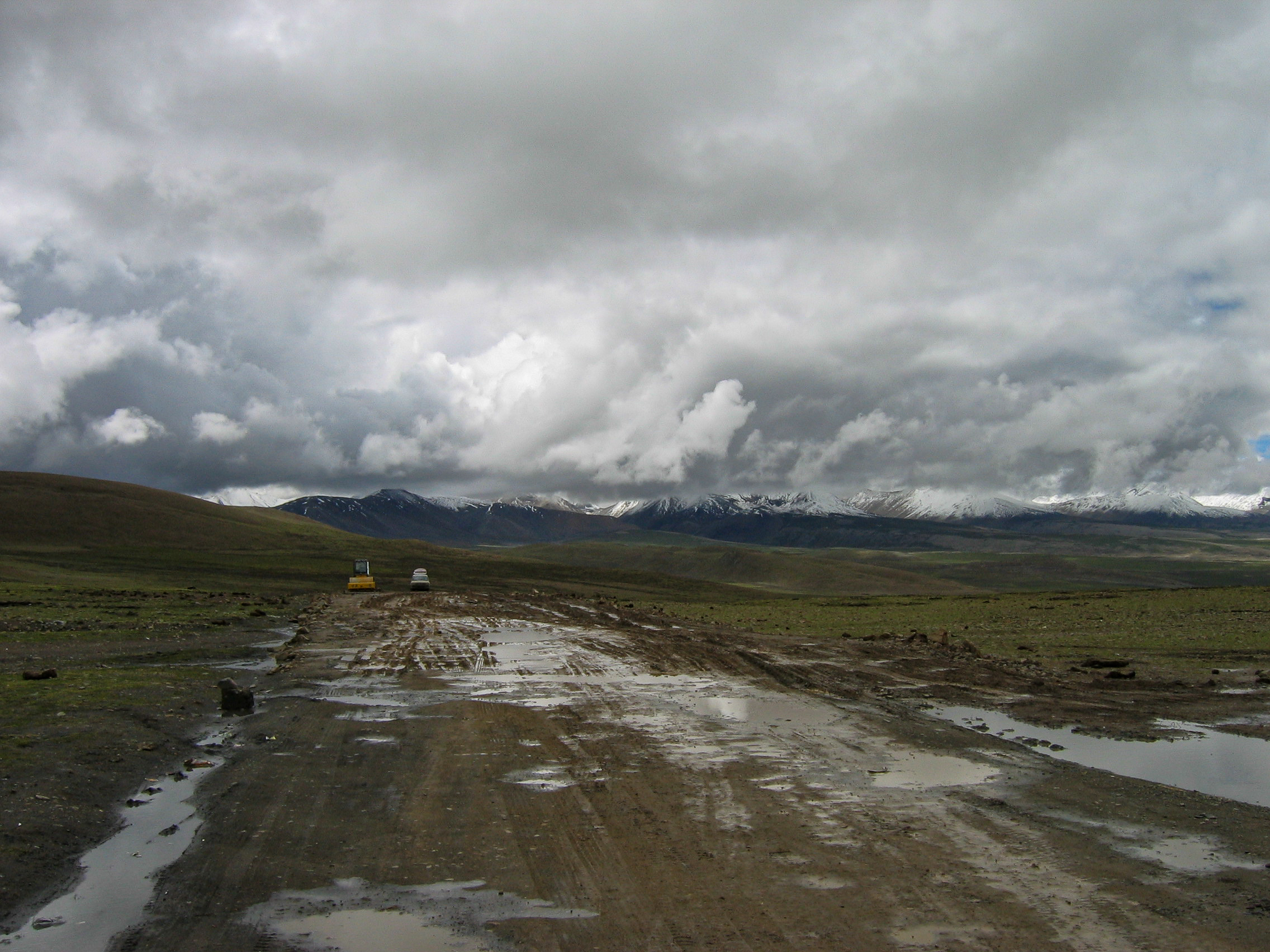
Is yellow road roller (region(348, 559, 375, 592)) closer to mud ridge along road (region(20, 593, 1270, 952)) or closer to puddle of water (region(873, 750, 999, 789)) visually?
mud ridge along road (region(20, 593, 1270, 952))

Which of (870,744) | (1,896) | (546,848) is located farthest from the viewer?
(870,744)

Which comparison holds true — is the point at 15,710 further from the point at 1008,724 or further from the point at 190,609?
the point at 190,609

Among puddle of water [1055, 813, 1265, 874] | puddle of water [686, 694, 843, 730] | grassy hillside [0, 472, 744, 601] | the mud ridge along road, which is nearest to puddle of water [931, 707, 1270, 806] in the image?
the mud ridge along road

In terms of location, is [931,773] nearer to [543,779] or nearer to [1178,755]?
[1178,755]

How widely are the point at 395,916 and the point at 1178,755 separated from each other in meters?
12.7

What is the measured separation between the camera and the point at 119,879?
8039mm

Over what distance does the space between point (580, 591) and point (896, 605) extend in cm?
4656

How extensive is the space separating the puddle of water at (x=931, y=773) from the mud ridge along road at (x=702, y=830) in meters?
0.06

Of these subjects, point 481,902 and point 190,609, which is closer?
point 481,902

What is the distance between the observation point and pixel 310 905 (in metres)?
7.44

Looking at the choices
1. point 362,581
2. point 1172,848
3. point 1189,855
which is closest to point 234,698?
point 1172,848

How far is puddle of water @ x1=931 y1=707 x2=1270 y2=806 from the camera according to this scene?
38.4 feet

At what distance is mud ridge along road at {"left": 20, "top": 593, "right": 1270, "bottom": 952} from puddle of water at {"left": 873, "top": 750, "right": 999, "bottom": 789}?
6 centimetres

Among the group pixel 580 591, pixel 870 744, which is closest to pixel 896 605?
pixel 580 591
